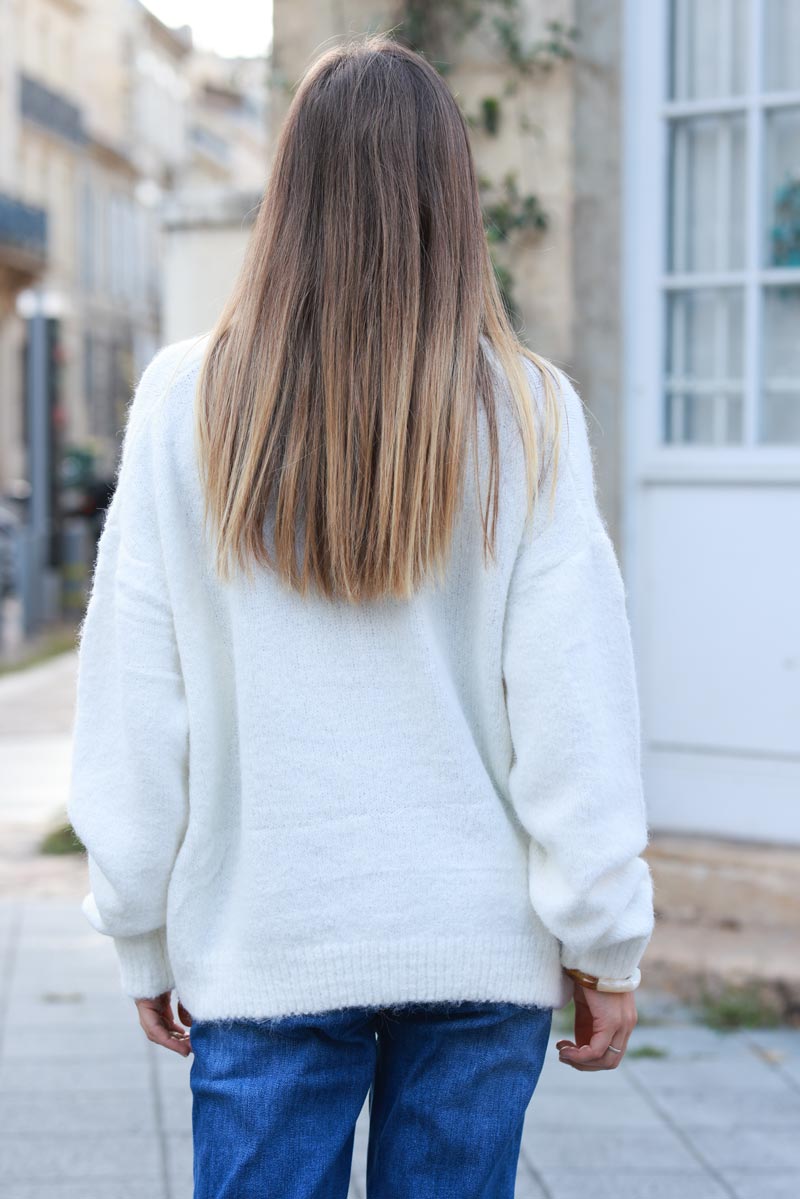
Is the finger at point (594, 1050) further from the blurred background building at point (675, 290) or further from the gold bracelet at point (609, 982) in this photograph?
the blurred background building at point (675, 290)

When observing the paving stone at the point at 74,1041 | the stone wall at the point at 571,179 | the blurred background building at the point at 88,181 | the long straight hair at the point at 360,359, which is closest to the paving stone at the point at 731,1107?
the paving stone at the point at 74,1041

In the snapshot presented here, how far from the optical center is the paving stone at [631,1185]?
2938 millimetres

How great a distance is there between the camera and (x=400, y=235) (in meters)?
1.61

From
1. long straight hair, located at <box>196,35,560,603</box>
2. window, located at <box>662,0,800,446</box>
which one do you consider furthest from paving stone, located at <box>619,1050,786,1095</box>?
long straight hair, located at <box>196,35,560,603</box>

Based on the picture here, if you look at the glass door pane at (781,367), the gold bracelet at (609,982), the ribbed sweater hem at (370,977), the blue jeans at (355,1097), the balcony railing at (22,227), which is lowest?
the blue jeans at (355,1097)

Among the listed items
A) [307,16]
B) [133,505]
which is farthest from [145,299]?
[133,505]

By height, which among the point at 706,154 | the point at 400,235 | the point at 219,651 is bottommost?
the point at 219,651

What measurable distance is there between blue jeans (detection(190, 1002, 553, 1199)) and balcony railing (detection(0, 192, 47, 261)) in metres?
32.6

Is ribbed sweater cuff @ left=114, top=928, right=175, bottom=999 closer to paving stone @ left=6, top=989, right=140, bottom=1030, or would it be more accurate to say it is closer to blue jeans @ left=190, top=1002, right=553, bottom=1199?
blue jeans @ left=190, top=1002, right=553, bottom=1199

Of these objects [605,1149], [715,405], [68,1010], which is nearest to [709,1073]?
[605,1149]

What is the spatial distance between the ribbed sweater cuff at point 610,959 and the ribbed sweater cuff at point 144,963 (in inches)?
17.4

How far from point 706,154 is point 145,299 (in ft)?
141

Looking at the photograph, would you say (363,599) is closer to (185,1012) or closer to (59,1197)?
(185,1012)

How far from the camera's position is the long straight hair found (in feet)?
5.17
